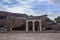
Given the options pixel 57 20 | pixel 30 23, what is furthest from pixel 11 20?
pixel 57 20

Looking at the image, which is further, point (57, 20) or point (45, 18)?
point (57, 20)

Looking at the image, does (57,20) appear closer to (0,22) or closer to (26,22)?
(26,22)

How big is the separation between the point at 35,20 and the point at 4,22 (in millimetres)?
6115

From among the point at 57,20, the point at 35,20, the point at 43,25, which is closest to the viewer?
the point at 35,20

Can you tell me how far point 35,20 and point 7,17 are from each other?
5695mm

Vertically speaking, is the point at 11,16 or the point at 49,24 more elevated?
the point at 11,16

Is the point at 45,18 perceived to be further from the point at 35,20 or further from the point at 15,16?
the point at 15,16

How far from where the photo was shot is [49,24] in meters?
28.8

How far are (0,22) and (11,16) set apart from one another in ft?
8.19

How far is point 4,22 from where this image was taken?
2772 cm

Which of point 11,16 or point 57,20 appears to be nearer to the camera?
point 11,16

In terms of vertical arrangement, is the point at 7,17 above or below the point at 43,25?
above

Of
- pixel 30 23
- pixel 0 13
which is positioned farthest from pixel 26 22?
pixel 0 13

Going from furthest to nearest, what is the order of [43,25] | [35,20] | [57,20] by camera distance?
[57,20], [43,25], [35,20]
